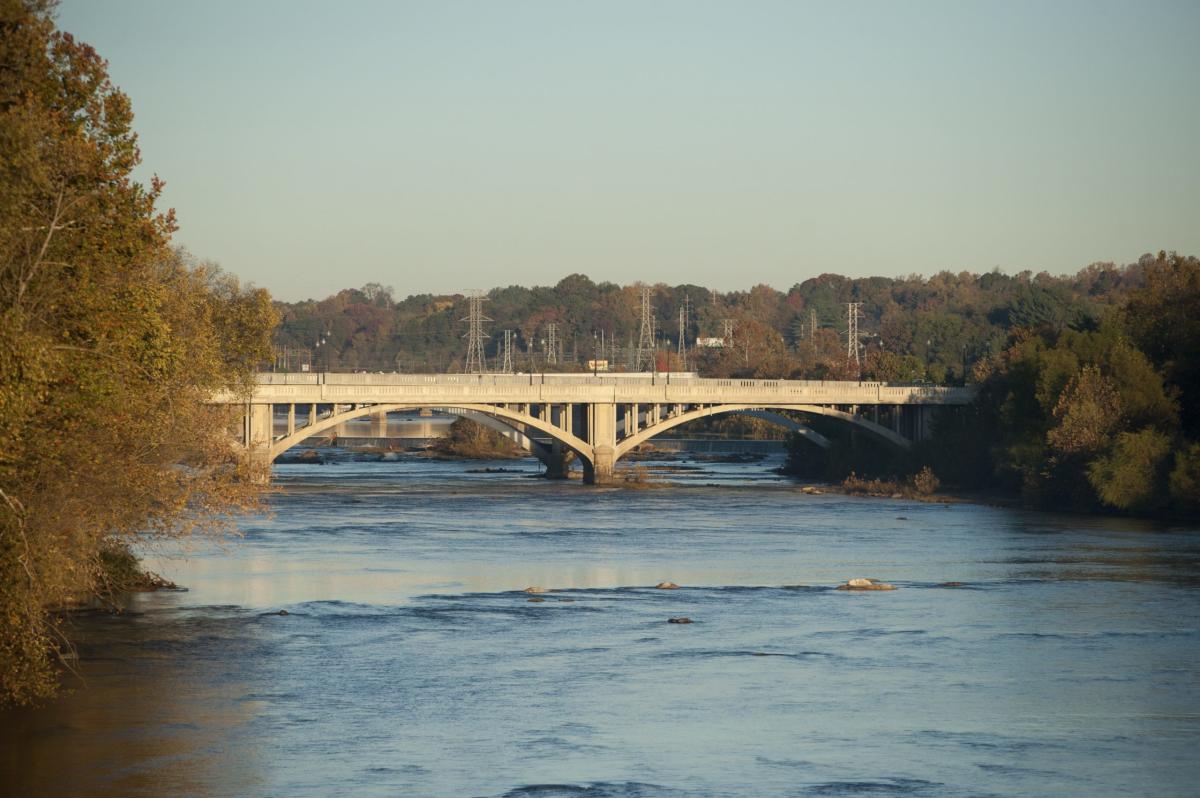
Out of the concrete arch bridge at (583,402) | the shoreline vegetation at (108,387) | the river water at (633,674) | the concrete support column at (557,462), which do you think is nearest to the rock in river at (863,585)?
the river water at (633,674)

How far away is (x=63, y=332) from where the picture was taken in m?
24.9

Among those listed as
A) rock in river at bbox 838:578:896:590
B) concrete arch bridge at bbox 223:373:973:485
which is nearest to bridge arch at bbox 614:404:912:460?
concrete arch bridge at bbox 223:373:973:485

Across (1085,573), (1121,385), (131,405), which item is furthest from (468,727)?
(1121,385)

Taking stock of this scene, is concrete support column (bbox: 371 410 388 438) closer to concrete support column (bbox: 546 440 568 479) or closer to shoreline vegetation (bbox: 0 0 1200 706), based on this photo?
concrete support column (bbox: 546 440 568 479)

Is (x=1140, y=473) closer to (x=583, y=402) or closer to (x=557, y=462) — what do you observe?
(x=583, y=402)

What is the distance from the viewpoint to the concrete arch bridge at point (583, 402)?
80.9 meters

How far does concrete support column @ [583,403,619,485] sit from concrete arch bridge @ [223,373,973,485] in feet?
0.17

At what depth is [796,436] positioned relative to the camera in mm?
104750

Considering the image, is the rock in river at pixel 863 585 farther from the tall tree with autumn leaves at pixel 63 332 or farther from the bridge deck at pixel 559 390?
the bridge deck at pixel 559 390

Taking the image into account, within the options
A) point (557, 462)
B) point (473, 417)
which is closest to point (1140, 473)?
point (557, 462)

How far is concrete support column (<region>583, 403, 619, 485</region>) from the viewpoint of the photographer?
90312 mm

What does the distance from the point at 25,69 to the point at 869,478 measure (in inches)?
2828

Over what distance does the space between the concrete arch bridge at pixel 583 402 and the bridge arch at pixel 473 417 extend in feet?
0.23

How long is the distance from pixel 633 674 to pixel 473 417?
66279mm
